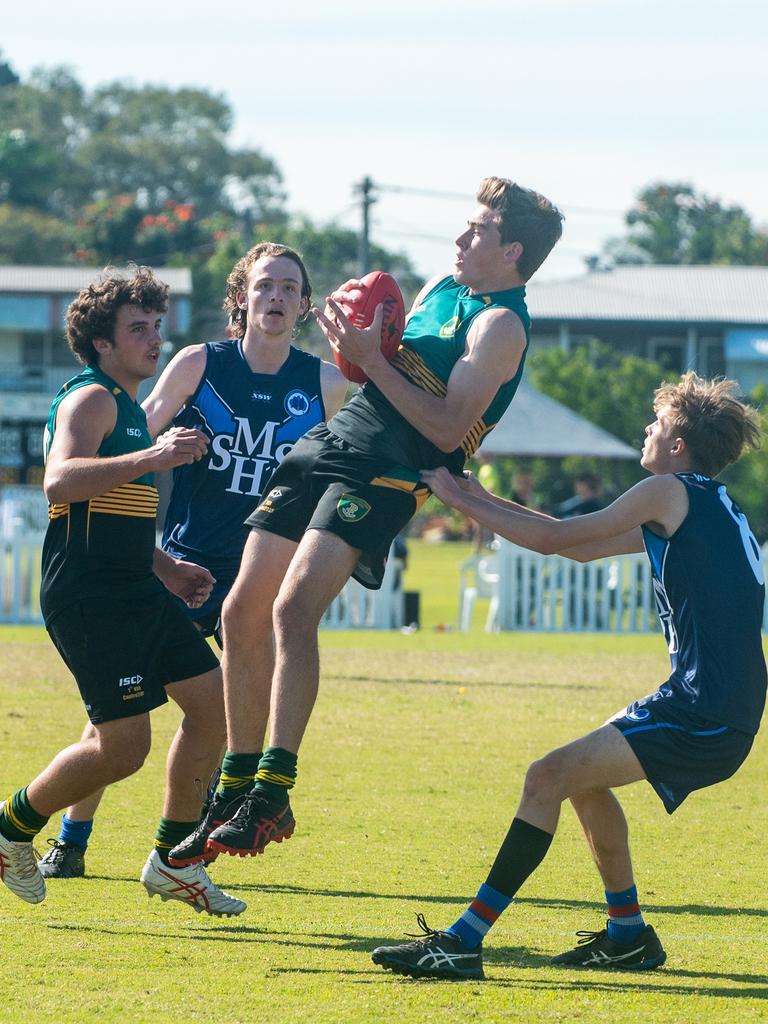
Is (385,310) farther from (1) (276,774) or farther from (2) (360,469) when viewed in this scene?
(1) (276,774)

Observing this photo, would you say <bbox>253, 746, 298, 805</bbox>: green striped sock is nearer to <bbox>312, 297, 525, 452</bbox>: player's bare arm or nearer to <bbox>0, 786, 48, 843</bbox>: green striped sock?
<bbox>0, 786, 48, 843</bbox>: green striped sock

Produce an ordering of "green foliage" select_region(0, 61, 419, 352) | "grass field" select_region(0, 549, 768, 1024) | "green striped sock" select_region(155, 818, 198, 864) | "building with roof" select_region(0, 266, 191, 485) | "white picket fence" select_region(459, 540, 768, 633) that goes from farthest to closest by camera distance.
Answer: "green foliage" select_region(0, 61, 419, 352)
"building with roof" select_region(0, 266, 191, 485)
"white picket fence" select_region(459, 540, 768, 633)
"green striped sock" select_region(155, 818, 198, 864)
"grass field" select_region(0, 549, 768, 1024)

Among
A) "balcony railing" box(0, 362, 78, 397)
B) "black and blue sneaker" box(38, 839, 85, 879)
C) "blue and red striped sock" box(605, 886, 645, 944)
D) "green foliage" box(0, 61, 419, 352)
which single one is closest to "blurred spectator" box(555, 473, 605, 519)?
"black and blue sneaker" box(38, 839, 85, 879)

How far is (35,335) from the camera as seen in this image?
70.8 m

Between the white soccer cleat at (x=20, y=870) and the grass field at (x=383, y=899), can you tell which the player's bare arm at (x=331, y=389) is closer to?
the grass field at (x=383, y=899)

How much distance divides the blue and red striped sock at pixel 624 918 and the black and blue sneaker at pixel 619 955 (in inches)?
0.7

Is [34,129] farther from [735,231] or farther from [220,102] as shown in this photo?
[735,231]

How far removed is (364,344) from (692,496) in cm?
134

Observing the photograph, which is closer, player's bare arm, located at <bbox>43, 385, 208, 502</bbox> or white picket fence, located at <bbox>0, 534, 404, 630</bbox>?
player's bare arm, located at <bbox>43, 385, 208, 502</bbox>

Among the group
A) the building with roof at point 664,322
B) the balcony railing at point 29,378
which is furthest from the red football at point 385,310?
the balcony railing at point 29,378

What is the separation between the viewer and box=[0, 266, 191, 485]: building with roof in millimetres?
62625

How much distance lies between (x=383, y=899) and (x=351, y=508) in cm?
178

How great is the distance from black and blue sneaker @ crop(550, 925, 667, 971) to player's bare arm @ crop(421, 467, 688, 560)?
1.39 meters

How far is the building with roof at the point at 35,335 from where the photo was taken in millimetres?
62625
